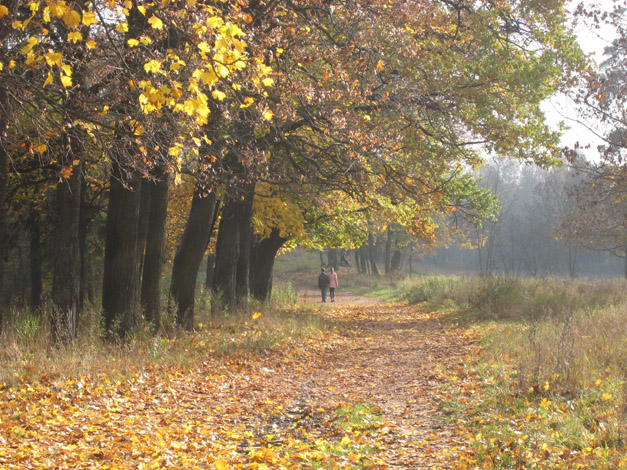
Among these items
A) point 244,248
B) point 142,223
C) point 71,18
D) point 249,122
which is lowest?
point 244,248

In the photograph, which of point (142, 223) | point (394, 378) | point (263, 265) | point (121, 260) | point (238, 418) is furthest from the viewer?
point (263, 265)

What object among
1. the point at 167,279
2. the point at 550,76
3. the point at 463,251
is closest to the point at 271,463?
the point at 550,76

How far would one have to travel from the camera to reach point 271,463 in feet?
17.9

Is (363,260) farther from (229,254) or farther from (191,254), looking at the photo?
(191,254)

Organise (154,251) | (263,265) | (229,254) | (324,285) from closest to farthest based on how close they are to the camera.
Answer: (154,251) → (229,254) → (263,265) → (324,285)

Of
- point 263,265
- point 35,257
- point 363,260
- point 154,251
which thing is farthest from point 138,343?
point 363,260

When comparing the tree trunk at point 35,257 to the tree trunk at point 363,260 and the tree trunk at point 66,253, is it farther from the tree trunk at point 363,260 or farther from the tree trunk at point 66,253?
the tree trunk at point 363,260

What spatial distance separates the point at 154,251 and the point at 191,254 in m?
1.66

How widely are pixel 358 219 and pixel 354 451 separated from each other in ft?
49.4

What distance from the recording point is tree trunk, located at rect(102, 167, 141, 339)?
33.4 feet

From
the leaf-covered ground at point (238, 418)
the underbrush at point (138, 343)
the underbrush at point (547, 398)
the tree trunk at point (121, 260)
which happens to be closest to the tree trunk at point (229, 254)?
the underbrush at point (138, 343)

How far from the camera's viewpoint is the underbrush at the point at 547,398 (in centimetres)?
511

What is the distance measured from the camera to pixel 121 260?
10.4 m

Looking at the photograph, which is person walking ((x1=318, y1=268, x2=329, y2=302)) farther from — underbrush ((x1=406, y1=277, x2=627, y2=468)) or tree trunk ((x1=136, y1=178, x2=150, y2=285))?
tree trunk ((x1=136, y1=178, x2=150, y2=285))
